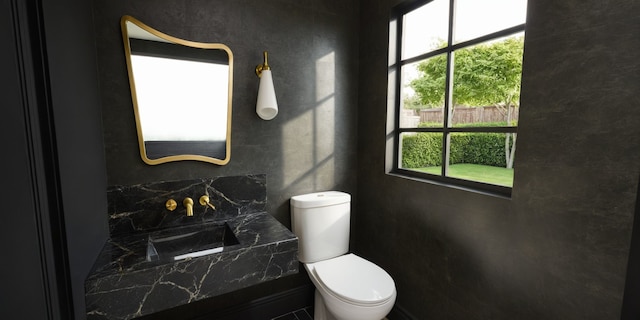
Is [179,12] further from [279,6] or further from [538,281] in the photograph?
[538,281]

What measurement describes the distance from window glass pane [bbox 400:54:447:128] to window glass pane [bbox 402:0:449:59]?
0.31 feet

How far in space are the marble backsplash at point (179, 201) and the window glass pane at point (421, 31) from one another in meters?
1.32

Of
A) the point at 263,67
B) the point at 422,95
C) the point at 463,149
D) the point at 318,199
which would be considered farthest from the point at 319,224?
the point at 463,149

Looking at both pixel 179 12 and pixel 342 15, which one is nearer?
pixel 179 12

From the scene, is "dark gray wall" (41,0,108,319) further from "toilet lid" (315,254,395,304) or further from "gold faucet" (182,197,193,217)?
"toilet lid" (315,254,395,304)

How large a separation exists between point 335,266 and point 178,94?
54.4 inches

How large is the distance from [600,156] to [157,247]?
6.65 ft

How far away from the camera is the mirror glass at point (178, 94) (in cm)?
151

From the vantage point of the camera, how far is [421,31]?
75.2 inches

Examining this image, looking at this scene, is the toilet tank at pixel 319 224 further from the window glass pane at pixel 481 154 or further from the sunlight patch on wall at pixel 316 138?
Answer: the window glass pane at pixel 481 154

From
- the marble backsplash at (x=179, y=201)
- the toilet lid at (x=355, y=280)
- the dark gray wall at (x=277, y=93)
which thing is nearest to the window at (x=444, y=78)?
the dark gray wall at (x=277, y=93)

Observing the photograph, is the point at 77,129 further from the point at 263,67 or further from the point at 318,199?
the point at 318,199

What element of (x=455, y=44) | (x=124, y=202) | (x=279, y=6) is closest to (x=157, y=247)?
(x=124, y=202)

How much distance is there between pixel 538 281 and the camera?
1210 mm
